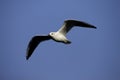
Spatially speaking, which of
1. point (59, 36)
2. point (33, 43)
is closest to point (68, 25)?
point (59, 36)

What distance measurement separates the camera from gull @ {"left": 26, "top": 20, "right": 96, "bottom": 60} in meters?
8.61

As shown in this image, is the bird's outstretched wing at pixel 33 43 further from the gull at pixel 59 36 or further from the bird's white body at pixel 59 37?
the bird's white body at pixel 59 37

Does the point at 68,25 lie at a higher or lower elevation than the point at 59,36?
higher

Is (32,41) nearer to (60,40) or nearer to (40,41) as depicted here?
(40,41)

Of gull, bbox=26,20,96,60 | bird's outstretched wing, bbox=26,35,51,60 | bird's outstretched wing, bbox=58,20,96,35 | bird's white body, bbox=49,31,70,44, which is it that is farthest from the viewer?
bird's outstretched wing, bbox=26,35,51,60

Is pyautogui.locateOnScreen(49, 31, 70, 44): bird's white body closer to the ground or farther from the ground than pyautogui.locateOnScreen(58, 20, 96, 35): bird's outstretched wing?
closer to the ground

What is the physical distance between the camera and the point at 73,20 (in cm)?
919

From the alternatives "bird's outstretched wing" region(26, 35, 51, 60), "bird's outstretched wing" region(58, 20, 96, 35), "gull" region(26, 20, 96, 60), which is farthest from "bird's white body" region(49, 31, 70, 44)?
"bird's outstretched wing" region(26, 35, 51, 60)

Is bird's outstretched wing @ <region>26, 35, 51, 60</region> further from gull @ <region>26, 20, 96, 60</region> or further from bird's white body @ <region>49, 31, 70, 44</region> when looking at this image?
bird's white body @ <region>49, 31, 70, 44</region>

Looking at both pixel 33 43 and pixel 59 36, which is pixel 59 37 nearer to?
pixel 59 36

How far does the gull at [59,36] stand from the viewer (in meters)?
8.61

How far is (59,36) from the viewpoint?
8750 mm

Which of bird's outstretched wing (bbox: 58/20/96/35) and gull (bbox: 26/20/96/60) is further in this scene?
bird's outstretched wing (bbox: 58/20/96/35)

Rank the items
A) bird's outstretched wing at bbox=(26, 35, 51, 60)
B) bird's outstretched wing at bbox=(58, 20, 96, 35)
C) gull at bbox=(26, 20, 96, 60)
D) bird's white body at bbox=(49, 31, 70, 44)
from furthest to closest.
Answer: bird's outstretched wing at bbox=(26, 35, 51, 60), bird's outstretched wing at bbox=(58, 20, 96, 35), gull at bbox=(26, 20, 96, 60), bird's white body at bbox=(49, 31, 70, 44)
